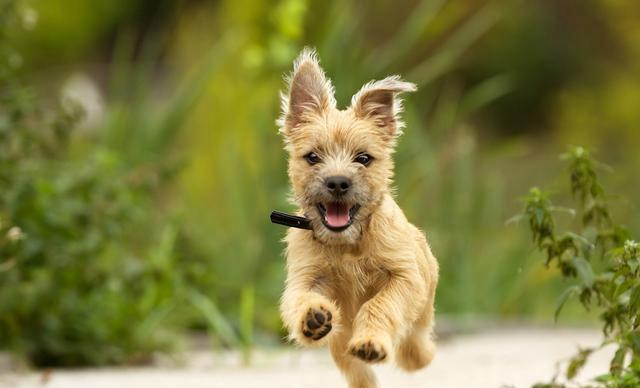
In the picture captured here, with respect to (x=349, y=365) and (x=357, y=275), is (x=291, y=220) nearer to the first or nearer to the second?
(x=357, y=275)

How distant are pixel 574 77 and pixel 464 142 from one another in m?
16.5

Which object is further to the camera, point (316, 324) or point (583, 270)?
point (583, 270)

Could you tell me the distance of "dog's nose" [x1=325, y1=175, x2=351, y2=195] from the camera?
4180mm

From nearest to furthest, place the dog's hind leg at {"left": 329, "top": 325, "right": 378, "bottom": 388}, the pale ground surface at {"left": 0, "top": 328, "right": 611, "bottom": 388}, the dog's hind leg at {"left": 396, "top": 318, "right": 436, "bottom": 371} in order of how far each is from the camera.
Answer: the dog's hind leg at {"left": 329, "top": 325, "right": 378, "bottom": 388}, the dog's hind leg at {"left": 396, "top": 318, "right": 436, "bottom": 371}, the pale ground surface at {"left": 0, "top": 328, "right": 611, "bottom": 388}

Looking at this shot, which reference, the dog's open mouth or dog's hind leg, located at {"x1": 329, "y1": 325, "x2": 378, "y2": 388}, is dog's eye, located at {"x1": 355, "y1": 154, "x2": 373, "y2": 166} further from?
dog's hind leg, located at {"x1": 329, "y1": 325, "x2": 378, "y2": 388}

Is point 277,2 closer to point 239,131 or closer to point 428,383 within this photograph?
point 239,131

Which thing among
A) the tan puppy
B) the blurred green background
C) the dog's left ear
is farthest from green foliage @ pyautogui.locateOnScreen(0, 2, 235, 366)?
→ the dog's left ear

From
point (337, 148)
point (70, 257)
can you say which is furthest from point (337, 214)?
point (70, 257)

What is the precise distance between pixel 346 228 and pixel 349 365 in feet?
2.41

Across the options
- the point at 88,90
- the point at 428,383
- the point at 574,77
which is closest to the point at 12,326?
the point at 428,383

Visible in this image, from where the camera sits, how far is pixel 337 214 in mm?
4277

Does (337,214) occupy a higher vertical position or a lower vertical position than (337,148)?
lower

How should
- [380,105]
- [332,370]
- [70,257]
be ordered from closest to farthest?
[380,105], [70,257], [332,370]

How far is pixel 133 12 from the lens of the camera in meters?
31.0
